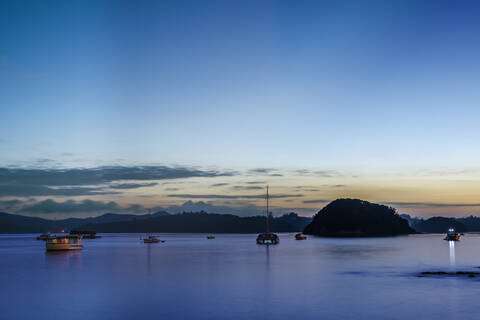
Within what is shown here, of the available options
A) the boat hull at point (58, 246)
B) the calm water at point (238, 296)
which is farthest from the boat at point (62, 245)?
the calm water at point (238, 296)

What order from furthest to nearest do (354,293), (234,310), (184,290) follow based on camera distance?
(184,290), (354,293), (234,310)

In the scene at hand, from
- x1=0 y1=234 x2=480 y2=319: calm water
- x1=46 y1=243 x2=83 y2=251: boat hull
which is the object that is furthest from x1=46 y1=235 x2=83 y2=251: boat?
x1=0 y1=234 x2=480 y2=319: calm water

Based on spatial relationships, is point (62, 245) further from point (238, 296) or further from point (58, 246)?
point (238, 296)

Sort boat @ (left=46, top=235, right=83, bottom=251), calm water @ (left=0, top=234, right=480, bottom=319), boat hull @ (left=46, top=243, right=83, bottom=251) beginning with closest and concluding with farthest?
1. calm water @ (left=0, top=234, right=480, bottom=319)
2. boat hull @ (left=46, top=243, right=83, bottom=251)
3. boat @ (left=46, top=235, right=83, bottom=251)

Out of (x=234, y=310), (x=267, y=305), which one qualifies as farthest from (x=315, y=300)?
(x=234, y=310)

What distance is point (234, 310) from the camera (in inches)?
1373

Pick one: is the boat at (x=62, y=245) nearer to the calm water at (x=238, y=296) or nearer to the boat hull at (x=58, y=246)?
the boat hull at (x=58, y=246)

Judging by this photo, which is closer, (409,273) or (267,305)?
(267,305)

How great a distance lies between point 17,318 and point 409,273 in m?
45.3

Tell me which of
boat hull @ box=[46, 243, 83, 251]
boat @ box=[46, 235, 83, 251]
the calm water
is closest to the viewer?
the calm water

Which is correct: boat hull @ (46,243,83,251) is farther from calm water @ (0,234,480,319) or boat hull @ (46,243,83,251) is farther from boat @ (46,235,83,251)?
calm water @ (0,234,480,319)

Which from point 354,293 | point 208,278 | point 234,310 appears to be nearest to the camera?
point 234,310

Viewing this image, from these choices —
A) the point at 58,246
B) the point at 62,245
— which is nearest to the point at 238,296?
the point at 58,246

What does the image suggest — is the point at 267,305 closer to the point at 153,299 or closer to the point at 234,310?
the point at 234,310
